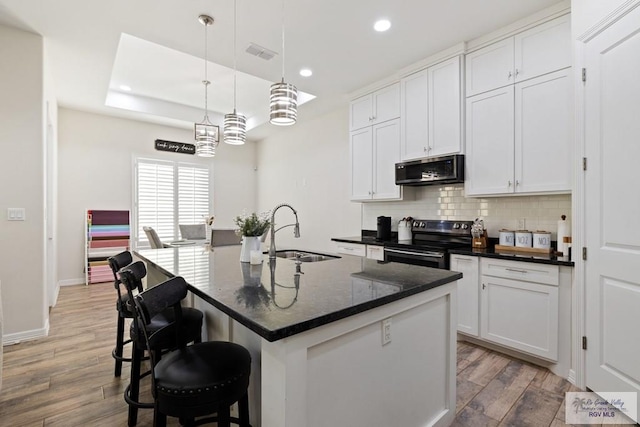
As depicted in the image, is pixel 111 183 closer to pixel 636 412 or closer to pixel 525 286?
pixel 525 286

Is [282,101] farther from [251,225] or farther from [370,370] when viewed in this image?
[370,370]

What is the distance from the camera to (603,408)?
198 cm

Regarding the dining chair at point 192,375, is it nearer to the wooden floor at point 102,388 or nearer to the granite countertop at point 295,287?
the granite countertop at point 295,287

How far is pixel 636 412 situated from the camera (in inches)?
71.7

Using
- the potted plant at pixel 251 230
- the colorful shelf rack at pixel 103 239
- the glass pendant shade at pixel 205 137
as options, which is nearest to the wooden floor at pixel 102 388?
the potted plant at pixel 251 230

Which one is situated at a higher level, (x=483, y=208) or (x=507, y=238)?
(x=483, y=208)

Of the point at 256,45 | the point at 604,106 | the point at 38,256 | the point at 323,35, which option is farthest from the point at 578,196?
the point at 38,256

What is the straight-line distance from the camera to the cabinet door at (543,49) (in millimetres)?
2514

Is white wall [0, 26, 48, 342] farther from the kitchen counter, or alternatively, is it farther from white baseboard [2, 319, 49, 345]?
the kitchen counter

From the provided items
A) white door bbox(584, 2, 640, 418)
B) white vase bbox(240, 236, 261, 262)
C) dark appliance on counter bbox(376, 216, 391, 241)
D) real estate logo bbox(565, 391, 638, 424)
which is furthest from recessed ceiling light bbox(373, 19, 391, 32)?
real estate logo bbox(565, 391, 638, 424)

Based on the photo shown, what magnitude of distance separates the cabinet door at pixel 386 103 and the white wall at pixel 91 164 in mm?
4269

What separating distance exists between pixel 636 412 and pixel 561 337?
0.58m

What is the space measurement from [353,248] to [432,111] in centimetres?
185

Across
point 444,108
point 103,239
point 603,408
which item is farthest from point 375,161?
point 103,239
